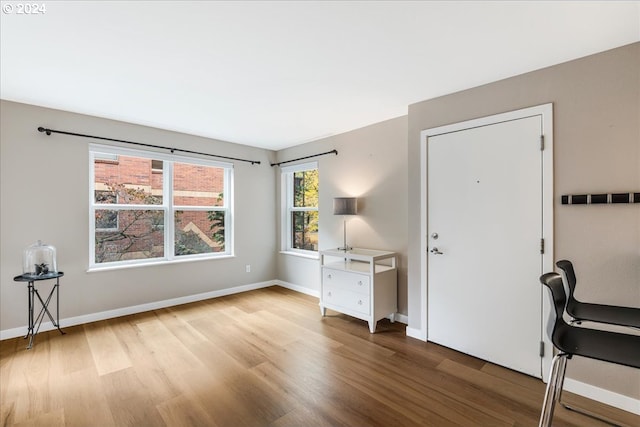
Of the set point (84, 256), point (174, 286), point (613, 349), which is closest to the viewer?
point (613, 349)

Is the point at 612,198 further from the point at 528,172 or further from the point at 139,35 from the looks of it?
the point at 139,35

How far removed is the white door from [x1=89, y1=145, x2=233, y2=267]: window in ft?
10.6

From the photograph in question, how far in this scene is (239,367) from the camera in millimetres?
2443

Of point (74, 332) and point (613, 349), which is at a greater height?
point (613, 349)

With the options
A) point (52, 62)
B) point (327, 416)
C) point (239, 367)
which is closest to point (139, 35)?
point (52, 62)

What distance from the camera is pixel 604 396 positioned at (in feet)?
6.44

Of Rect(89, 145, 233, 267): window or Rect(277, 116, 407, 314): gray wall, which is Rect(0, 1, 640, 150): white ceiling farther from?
Rect(89, 145, 233, 267): window

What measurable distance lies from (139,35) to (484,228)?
296 cm

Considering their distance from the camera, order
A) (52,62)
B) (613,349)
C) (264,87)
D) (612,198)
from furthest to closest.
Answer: (264,87), (52,62), (612,198), (613,349)

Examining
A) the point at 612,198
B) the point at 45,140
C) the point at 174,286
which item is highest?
the point at 45,140

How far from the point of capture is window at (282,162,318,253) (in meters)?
4.73

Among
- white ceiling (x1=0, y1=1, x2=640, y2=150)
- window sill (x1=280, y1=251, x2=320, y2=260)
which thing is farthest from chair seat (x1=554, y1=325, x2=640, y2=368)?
window sill (x1=280, y1=251, x2=320, y2=260)

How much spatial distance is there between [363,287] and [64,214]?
3.45m

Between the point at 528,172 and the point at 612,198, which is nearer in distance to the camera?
the point at 612,198
